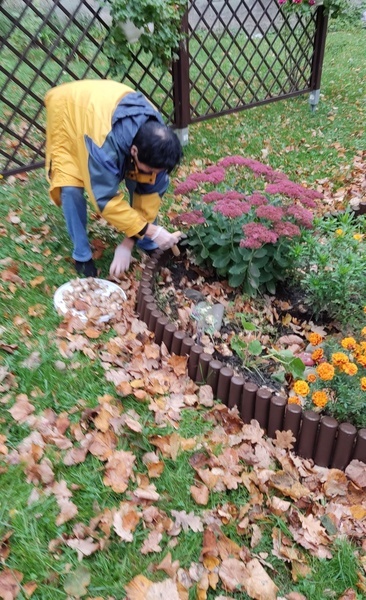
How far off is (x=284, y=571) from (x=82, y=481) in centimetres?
83

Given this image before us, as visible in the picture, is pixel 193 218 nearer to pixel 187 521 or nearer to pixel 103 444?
pixel 103 444

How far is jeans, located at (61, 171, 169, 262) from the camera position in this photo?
2822mm

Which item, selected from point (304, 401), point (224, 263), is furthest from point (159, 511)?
point (224, 263)

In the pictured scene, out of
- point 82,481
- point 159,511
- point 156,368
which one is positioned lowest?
point 82,481

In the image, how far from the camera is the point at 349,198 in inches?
167

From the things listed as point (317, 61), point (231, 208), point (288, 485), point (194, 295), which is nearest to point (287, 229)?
point (231, 208)

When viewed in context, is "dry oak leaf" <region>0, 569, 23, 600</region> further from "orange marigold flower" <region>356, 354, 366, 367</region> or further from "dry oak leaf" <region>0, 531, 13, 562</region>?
"orange marigold flower" <region>356, 354, 366, 367</region>

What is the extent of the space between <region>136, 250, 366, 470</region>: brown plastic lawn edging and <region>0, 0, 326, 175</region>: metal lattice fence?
264 cm

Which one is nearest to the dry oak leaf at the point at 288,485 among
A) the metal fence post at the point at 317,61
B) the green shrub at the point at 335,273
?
the green shrub at the point at 335,273

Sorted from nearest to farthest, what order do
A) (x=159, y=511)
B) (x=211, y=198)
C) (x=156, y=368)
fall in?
1. (x=159, y=511)
2. (x=156, y=368)
3. (x=211, y=198)

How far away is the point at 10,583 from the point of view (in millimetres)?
1655

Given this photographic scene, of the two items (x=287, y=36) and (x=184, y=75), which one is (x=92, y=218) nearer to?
(x=184, y=75)

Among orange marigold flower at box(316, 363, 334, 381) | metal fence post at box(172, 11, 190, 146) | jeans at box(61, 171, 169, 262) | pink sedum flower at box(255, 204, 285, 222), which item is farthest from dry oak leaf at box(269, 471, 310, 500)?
metal fence post at box(172, 11, 190, 146)

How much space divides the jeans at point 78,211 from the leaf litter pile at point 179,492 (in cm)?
82
